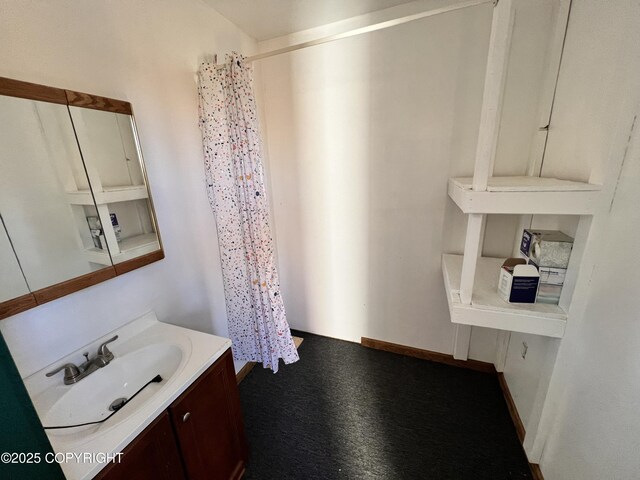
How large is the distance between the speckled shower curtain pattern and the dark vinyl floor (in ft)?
0.97

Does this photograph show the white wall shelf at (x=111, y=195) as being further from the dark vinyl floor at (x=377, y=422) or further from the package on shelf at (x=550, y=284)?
the package on shelf at (x=550, y=284)

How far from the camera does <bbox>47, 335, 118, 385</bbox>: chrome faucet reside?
0.92 meters

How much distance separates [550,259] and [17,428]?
170 centimetres

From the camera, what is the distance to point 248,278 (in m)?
1.61

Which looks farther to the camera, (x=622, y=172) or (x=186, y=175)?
(x=186, y=175)

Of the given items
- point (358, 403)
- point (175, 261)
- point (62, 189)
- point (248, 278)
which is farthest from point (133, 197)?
point (358, 403)

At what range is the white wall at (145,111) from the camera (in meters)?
0.85

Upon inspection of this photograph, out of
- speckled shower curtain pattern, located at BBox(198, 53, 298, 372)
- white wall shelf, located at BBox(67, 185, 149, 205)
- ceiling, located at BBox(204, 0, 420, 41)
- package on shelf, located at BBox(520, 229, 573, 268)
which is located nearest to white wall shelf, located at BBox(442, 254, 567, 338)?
package on shelf, located at BBox(520, 229, 573, 268)

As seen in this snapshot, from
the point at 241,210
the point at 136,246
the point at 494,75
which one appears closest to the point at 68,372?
the point at 136,246

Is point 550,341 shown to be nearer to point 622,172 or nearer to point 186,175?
point 622,172

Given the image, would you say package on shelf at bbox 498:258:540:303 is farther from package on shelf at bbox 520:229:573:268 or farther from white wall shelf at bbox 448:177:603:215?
white wall shelf at bbox 448:177:603:215

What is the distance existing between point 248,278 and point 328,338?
1111 millimetres

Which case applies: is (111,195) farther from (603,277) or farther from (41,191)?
(603,277)

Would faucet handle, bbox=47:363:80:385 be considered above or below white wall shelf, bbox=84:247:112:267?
below
